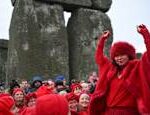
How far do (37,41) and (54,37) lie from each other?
635mm

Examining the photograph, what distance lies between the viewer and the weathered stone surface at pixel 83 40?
15438mm

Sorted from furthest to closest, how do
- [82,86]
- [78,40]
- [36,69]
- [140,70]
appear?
[78,40], [36,69], [82,86], [140,70]

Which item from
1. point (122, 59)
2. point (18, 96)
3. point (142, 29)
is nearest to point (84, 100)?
point (18, 96)

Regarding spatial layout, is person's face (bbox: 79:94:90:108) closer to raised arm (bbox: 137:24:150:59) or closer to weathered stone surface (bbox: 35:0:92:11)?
raised arm (bbox: 137:24:150:59)

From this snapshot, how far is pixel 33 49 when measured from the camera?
47.5ft

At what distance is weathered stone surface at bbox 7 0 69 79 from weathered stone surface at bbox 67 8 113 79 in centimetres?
55

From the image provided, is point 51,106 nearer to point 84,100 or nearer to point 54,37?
point 84,100

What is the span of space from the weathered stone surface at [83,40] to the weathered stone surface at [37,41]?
55 centimetres

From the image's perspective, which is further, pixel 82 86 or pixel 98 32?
pixel 98 32

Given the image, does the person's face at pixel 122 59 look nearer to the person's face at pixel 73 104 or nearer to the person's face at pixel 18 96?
the person's face at pixel 73 104

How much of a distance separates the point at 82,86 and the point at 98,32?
6.67 metres

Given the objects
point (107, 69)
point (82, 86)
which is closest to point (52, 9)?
point (82, 86)

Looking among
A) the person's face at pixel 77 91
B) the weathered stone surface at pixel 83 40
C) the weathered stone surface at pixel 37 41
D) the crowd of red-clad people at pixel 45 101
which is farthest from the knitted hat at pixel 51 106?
the weathered stone surface at pixel 83 40

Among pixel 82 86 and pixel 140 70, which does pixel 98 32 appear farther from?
pixel 140 70
